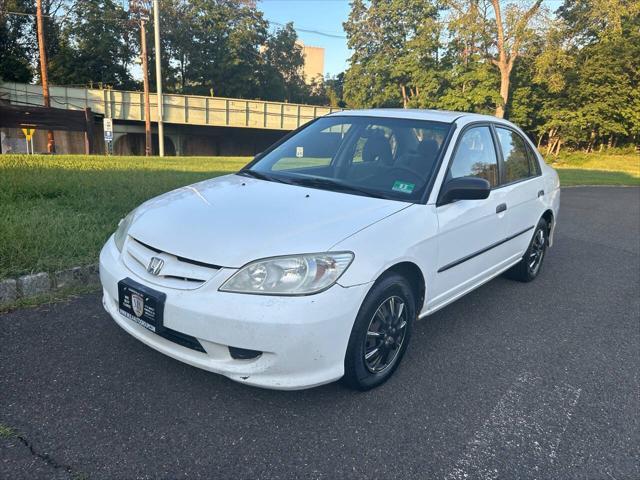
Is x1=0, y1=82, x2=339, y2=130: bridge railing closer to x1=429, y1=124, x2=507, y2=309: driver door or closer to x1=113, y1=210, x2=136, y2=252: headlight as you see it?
x1=429, y1=124, x2=507, y2=309: driver door

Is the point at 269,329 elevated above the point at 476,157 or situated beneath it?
situated beneath

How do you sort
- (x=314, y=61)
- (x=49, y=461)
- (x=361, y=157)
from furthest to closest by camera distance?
(x=314, y=61)
(x=361, y=157)
(x=49, y=461)

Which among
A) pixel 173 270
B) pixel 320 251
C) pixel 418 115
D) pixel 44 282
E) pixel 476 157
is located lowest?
pixel 44 282

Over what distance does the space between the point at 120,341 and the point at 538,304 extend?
354 cm

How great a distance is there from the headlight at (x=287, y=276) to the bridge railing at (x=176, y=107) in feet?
104

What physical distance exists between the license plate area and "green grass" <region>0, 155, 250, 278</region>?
5.33 ft

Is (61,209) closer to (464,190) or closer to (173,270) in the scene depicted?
(173,270)

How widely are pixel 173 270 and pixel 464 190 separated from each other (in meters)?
1.86

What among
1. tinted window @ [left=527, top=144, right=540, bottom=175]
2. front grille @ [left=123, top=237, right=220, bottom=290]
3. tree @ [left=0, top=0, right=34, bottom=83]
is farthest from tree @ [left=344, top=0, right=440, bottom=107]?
front grille @ [left=123, top=237, right=220, bottom=290]

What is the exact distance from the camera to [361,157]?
3588mm

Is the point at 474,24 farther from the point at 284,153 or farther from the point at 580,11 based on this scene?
the point at 284,153

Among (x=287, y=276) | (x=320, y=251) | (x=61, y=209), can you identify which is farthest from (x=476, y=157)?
(x=61, y=209)

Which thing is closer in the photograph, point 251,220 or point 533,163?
point 251,220

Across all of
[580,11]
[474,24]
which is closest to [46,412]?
[474,24]
